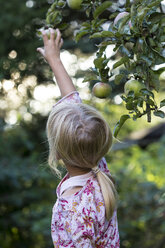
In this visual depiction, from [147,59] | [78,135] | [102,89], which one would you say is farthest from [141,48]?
[78,135]

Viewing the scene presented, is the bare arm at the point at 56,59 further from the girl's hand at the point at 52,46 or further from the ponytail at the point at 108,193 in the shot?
the ponytail at the point at 108,193

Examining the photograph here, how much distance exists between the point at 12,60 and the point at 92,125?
3.77ft

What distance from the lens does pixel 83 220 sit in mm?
1089

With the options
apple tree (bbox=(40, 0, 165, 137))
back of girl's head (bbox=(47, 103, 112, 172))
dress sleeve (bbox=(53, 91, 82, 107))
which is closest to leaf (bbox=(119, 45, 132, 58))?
apple tree (bbox=(40, 0, 165, 137))

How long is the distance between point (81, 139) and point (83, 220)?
0.76ft

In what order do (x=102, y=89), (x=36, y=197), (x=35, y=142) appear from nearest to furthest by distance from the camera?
(x=102, y=89), (x=35, y=142), (x=36, y=197)

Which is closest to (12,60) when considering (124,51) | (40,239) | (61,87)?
(61,87)

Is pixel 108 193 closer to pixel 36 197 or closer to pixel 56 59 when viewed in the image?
pixel 56 59

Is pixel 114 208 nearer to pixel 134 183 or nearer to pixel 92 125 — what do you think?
pixel 92 125

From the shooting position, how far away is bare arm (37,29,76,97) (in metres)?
1.26

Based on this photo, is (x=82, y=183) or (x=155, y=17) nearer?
(x=155, y=17)

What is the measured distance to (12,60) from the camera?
2.15 meters

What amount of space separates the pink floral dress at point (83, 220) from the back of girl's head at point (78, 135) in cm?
7

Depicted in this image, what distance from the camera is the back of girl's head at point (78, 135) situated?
3.70 ft
